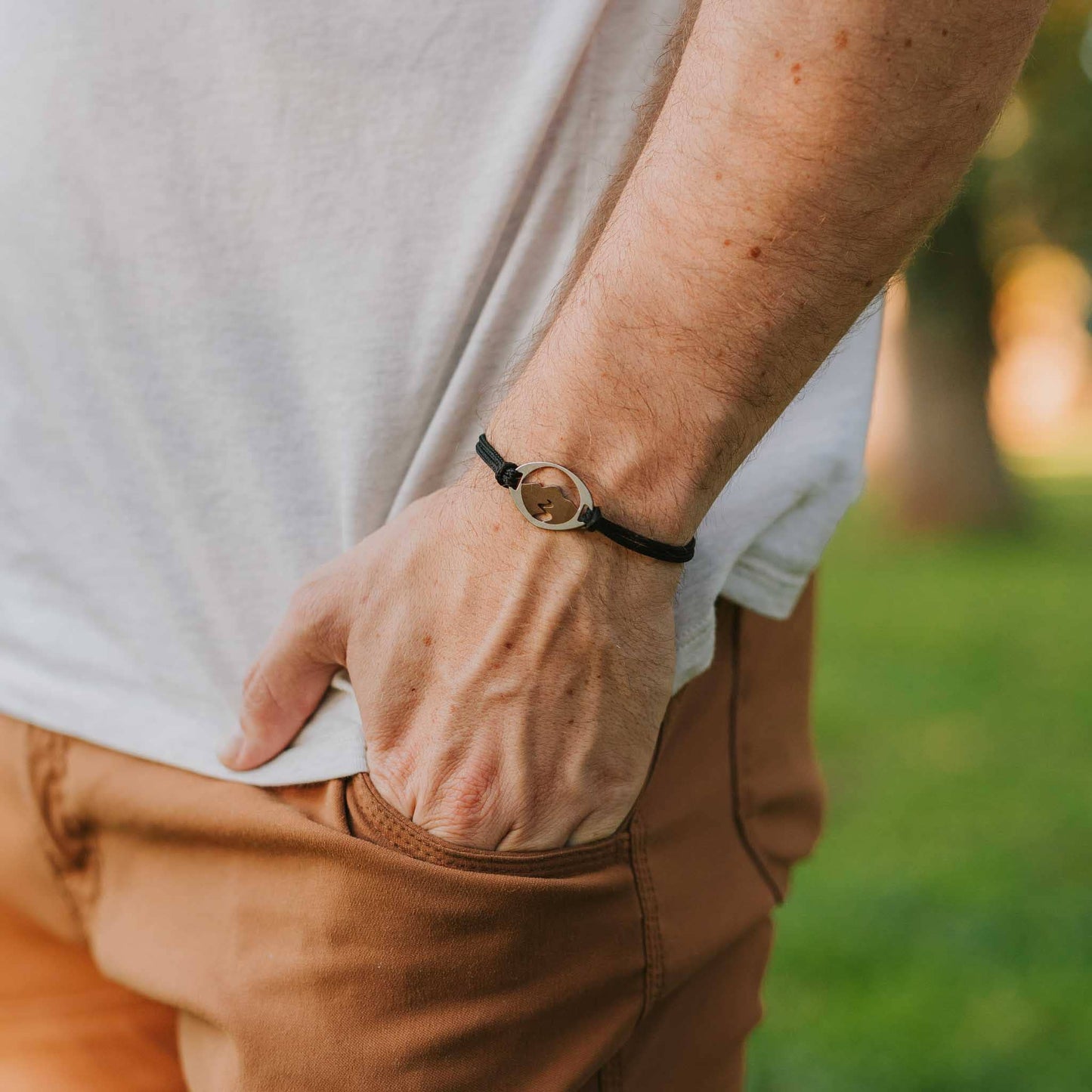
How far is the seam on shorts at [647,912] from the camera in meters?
1.04

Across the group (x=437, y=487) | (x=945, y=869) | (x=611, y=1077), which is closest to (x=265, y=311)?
(x=437, y=487)

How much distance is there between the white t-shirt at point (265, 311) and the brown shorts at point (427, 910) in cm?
7

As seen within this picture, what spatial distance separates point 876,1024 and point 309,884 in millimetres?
2523

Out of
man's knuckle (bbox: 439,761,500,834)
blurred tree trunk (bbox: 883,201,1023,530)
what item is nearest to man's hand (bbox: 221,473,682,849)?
man's knuckle (bbox: 439,761,500,834)

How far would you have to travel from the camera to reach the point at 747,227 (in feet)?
2.89

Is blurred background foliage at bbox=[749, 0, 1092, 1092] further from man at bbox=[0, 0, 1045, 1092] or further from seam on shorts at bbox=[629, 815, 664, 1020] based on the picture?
seam on shorts at bbox=[629, 815, 664, 1020]

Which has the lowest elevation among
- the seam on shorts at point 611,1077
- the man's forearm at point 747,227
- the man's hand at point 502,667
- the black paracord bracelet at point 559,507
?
the seam on shorts at point 611,1077

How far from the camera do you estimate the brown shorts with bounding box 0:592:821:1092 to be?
0.96 metres

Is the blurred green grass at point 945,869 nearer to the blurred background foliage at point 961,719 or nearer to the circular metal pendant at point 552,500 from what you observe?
the blurred background foliage at point 961,719

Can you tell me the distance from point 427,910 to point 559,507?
1.20 ft

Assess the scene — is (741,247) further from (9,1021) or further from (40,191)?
(9,1021)

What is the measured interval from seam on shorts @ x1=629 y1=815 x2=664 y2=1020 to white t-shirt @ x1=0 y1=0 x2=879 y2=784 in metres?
0.19

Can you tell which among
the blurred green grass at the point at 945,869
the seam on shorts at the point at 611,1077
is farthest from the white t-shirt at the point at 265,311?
the blurred green grass at the point at 945,869

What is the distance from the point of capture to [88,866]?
3.98ft
